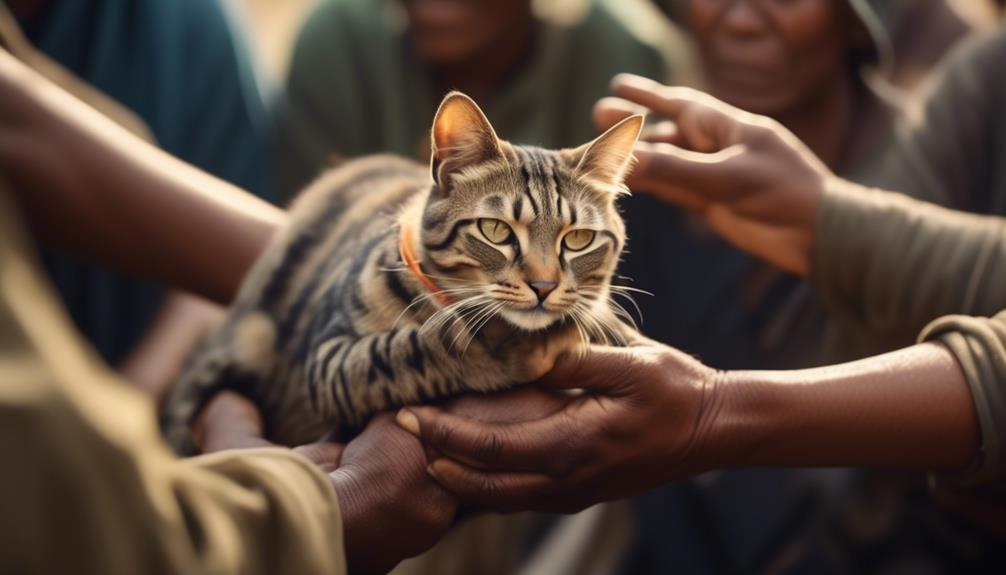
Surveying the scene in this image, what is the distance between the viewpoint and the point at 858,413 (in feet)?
2.81

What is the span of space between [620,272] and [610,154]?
0.33m

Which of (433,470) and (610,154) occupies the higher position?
(610,154)

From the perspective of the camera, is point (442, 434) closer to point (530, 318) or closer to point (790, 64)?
point (530, 318)

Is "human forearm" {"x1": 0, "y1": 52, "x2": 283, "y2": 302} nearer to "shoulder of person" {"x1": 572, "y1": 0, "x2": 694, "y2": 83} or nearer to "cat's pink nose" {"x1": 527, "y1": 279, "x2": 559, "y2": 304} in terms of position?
"cat's pink nose" {"x1": 527, "y1": 279, "x2": 559, "y2": 304}

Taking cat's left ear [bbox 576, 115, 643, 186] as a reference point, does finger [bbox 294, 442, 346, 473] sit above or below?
below

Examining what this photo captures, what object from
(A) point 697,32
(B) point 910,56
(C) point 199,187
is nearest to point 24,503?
(C) point 199,187

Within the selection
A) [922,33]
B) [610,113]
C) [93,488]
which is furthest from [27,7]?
[922,33]

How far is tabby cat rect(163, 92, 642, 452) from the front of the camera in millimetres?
742

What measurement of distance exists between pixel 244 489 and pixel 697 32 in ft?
3.99

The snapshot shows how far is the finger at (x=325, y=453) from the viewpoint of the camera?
0.79m

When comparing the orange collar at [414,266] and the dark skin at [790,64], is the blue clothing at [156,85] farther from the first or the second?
the orange collar at [414,266]

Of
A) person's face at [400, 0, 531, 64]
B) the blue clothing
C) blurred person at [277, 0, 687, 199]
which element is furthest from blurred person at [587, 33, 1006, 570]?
the blue clothing

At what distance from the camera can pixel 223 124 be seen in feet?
5.39

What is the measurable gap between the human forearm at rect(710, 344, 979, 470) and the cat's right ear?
0.27m
